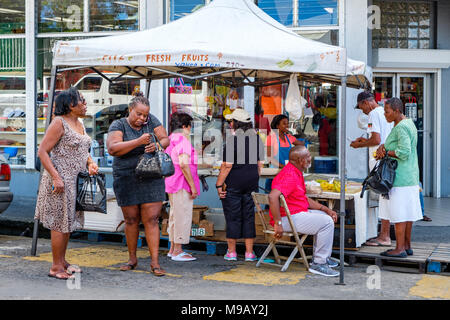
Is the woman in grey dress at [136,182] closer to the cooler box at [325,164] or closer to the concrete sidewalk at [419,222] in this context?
the concrete sidewalk at [419,222]

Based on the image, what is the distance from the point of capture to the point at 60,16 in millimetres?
12914

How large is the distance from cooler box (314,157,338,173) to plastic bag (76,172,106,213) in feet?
18.7

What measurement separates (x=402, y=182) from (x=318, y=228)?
1.18m

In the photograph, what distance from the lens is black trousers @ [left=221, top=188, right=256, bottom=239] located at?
7.91 meters

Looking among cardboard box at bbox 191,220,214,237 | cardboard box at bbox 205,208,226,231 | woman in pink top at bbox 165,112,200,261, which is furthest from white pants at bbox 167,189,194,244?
cardboard box at bbox 205,208,226,231

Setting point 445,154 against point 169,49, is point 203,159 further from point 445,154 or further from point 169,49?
point 445,154

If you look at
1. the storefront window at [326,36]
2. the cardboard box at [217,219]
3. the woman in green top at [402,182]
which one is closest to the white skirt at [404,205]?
the woman in green top at [402,182]

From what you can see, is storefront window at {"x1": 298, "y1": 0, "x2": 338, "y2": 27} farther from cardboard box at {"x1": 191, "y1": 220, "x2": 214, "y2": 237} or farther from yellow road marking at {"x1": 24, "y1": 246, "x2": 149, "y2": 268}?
yellow road marking at {"x1": 24, "y1": 246, "x2": 149, "y2": 268}

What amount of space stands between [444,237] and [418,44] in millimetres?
5317

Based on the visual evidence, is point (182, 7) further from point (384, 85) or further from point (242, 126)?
point (242, 126)

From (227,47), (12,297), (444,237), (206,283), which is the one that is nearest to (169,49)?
(227,47)

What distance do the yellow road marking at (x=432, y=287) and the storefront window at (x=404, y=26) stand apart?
6915 millimetres

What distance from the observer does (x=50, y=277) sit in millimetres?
6855

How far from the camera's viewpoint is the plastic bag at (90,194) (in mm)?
6727
